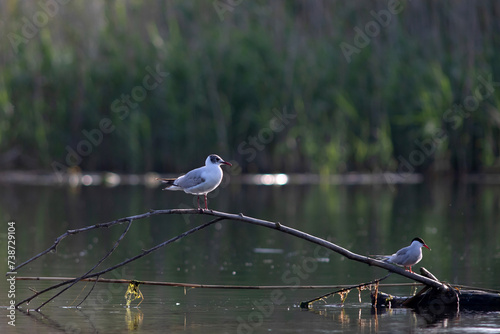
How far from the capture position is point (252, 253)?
41.4 ft

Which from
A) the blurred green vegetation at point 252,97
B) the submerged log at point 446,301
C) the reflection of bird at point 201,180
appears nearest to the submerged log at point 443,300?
the submerged log at point 446,301

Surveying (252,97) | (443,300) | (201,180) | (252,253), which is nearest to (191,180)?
(201,180)

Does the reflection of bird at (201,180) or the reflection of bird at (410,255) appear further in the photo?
the reflection of bird at (410,255)

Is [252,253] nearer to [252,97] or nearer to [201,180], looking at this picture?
[201,180]

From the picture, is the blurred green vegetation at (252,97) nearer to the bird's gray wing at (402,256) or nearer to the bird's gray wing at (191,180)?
the bird's gray wing at (402,256)

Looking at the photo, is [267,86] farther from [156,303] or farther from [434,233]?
[156,303]

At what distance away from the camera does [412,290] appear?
966 cm

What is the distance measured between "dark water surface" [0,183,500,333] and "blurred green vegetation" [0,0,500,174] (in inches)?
58.6

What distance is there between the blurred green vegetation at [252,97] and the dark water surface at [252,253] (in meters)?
1.49

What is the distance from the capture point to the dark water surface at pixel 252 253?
26.0 feet

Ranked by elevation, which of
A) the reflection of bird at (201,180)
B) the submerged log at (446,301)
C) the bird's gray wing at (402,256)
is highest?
the reflection of bird at (201,180)

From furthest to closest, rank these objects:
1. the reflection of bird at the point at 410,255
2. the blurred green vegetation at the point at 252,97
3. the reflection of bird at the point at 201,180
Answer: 1. the blurred green vegetation at the point at 252,97
2. the reflection of bird at the point at 410,255
3. the reflection of bird at the point at 201,180

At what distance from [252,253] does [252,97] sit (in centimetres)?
1223

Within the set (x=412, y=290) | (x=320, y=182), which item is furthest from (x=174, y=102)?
(x=412, y=290)
